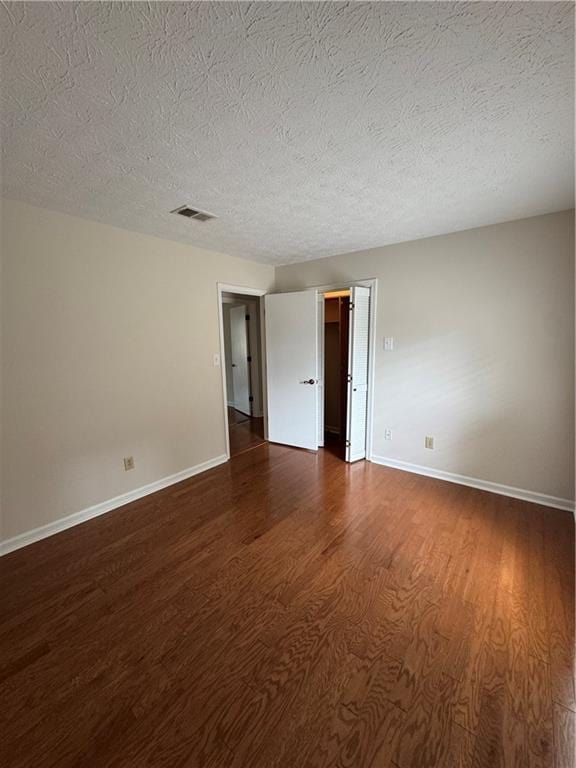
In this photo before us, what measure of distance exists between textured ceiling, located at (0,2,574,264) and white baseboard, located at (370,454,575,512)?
7.43 ft

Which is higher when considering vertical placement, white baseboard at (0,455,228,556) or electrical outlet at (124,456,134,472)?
electrical outlet at (124,456,134,472)

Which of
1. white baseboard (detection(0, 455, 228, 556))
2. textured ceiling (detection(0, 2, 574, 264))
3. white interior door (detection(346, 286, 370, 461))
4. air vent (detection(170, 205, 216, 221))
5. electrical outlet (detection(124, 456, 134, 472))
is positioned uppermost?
air vent (detection(170, 205, 216, 221))

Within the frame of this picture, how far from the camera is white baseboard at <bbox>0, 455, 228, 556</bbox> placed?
2.08 metres

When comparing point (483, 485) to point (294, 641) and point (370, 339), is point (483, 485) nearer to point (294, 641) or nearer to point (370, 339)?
point (370, 339)

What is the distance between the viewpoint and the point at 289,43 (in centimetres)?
95

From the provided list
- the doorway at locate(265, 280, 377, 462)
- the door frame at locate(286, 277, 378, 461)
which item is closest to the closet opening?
the doorway at locate(265, 280, 377, 462)

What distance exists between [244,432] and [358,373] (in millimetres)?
2188

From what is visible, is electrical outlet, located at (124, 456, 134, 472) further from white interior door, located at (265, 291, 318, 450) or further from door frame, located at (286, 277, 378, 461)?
door frame, located at (286, 277, 378, 461)

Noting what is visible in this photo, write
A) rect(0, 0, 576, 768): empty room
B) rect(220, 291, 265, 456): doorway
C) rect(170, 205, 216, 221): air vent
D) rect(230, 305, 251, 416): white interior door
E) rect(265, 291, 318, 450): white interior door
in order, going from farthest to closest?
rect(230, 305, 251, 416): white interior door
rect(220, 291, 265, 456): doorway
rect(265, 291, 318, 450): white interior door
rect(170, 205, 216, 221): air vent
rect(0, 0, 576, 768): empty room

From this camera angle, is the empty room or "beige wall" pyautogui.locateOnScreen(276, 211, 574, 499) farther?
"beige wall" pyautogui.locateOnScreen(276, 211, 574, 499)

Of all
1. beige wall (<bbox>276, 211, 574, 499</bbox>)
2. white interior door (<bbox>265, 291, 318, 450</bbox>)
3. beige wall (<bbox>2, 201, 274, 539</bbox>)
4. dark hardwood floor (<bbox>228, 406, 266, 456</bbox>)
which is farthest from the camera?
dark hardwood floor (<bbox>228, 406, 266, 456</bbox>)

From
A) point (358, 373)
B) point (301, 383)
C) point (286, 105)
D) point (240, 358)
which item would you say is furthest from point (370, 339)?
point (240, 358)

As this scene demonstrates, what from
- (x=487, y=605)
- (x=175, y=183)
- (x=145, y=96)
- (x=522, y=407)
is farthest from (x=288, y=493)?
(x=145, y=96)

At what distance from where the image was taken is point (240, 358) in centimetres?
564
